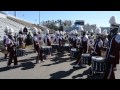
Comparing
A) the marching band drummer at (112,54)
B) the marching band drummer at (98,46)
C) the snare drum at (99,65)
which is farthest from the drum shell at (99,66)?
the marching band drummer at (98,46)

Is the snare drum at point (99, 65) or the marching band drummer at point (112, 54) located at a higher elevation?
the marching band drummer at point (112, 54)

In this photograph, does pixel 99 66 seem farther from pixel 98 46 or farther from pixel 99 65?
pixel 98 46

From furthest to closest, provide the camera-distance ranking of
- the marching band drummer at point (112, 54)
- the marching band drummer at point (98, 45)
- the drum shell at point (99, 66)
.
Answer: the marching band drummer at point (98, 45)
the drum shell at point (99, 66)
the marching band drummer at point (112, 54)

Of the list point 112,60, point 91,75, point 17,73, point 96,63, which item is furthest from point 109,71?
point 17,73

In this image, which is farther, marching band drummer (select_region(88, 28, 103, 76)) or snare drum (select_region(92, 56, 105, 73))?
marching band drummer (select_region(88, 28, 103, 76))

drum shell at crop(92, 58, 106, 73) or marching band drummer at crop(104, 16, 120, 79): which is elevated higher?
marching band drummer at crop(104, 16, 120, 79)

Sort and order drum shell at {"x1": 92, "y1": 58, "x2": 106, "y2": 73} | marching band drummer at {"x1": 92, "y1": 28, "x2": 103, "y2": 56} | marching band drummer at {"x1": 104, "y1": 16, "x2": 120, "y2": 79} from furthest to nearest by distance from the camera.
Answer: marching band drummer at {"x1": 92, "y1": 28, "x2": 103, "y2": 56}
drum shell at {"x1": 92, "y1": 58, "x2": 106, "y2": 73}
marching band drummer at {"x1": 104, "y1": 16, "x2": 120, "y2": 79}

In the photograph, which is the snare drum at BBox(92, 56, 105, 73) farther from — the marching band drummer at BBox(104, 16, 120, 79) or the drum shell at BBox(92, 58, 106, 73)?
the marching band drummer at BBox(104, 16, 120, 79)

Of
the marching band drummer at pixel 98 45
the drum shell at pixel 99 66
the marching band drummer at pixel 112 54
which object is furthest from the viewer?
the marching band drummer at pixel 98 45

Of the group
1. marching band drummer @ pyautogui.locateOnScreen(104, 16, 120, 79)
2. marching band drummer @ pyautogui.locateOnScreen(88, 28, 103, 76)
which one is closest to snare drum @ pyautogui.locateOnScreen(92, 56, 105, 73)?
marching band drummer @ pyautogui.locateOnScreen(104, 16, 120, 79)

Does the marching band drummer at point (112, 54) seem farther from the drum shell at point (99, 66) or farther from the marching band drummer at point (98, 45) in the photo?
the marching band drummer at point (98, 45)
